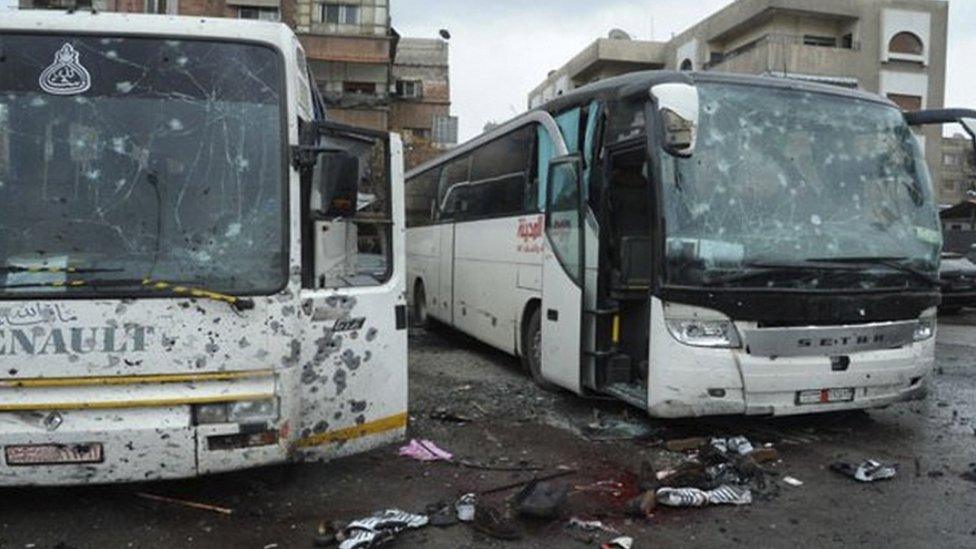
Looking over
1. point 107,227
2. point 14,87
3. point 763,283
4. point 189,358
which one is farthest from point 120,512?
point 763,283

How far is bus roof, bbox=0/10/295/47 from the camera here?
4.48m

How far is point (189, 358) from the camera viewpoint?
4426 mm

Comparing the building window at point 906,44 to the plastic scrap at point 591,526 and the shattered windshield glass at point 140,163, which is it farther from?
the shattered windshield glass at point 140,163

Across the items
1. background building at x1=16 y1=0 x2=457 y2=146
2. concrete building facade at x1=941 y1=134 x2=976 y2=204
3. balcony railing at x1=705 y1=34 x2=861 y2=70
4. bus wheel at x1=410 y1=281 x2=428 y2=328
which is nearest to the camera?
bus wheel at x1=410 y1=281 x2=428 y2=328

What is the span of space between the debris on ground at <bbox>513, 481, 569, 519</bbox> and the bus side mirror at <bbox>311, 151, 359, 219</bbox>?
78.8 inches

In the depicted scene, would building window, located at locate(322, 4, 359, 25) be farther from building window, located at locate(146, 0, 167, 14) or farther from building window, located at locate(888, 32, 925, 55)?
building window, located at locate(888, 32, 925, 55)

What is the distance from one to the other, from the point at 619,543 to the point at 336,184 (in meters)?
2.55

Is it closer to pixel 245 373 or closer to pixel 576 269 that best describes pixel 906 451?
pixel 576 269

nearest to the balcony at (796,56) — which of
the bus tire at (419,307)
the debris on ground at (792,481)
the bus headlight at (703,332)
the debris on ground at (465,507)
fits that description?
the bus tire at (419,307)

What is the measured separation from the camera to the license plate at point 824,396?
633 cm

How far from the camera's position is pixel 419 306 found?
14.2 m

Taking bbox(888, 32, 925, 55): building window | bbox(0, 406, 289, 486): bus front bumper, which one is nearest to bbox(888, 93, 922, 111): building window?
bbox(888, 32, 925, 55): building window

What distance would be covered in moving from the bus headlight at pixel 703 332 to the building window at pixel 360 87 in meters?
35.3

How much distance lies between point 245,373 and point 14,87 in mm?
1966
